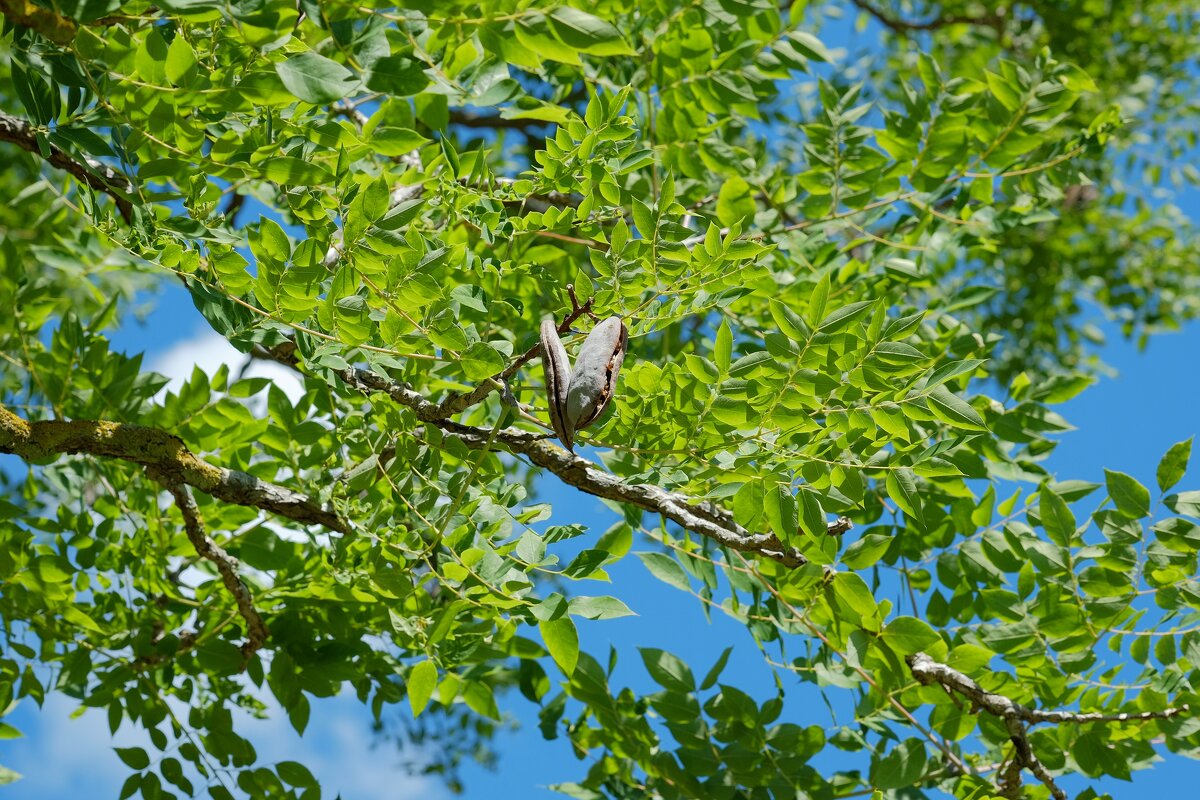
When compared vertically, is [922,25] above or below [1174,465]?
above

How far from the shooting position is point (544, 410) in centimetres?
200

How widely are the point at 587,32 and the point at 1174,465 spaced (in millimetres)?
1452

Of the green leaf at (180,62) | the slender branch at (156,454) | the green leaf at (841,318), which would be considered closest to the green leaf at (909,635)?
the green leaf at (841,318)

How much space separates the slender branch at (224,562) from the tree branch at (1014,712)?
1369 mm

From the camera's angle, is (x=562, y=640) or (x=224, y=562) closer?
(x=562, y=640)

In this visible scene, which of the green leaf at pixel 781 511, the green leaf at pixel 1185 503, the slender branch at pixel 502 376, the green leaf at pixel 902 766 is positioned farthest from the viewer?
the green leaf at pixel 902 766

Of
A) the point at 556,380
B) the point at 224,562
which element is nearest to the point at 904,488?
the point at 556,380

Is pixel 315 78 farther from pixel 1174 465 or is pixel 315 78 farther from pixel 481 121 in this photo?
pixel 481 121

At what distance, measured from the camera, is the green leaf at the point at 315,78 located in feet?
4.55

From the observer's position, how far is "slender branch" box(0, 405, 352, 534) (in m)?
1.95

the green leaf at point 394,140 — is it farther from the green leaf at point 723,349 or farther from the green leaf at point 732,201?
the green leaf at point 732,201

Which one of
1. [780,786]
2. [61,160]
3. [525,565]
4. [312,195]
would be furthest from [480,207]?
[780,786]

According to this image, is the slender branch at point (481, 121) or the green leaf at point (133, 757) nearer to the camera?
the green leaf at point (133, 757)

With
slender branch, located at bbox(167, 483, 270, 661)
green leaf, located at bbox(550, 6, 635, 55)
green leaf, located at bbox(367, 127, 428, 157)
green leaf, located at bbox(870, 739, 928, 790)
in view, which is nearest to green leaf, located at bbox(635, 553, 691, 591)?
green leaf, located at bbox(870, 739, 928, 790)
